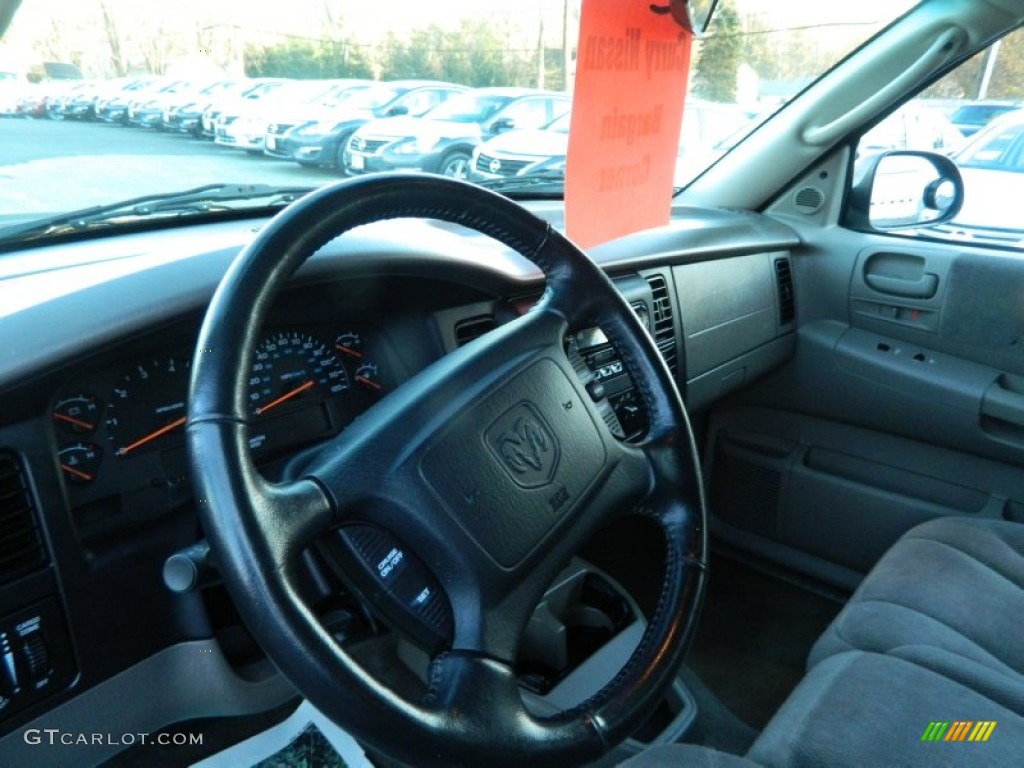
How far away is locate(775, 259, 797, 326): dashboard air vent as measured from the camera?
2.54 m

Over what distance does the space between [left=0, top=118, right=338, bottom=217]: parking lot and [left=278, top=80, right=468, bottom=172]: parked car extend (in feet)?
0.11

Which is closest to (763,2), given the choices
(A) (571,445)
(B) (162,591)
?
(A) (571,445)

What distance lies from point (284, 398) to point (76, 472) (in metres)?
0.31

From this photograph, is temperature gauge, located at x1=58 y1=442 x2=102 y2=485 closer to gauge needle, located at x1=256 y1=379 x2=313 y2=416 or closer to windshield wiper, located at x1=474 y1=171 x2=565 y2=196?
gauge needle, located at x1=256 y1=379 x2=313 y2=416

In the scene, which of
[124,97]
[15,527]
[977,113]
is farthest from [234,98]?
[977,113]

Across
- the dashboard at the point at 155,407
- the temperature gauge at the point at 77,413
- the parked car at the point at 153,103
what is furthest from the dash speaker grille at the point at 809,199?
the temperature gauge at the point at 77,413

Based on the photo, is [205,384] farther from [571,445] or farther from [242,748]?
[242,748]

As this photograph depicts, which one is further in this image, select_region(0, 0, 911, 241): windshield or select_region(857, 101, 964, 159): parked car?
select_region(857, 101, 964, 159): parked car

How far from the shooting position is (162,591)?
128cm

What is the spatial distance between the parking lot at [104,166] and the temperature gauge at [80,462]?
49cm

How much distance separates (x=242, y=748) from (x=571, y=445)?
733 millimetres

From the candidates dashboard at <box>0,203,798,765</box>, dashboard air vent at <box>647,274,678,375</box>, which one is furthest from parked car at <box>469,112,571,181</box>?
dashboard at <box>0,203,798,765</box>

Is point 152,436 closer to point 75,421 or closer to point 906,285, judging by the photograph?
point 75,421

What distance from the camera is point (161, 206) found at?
1605mm
